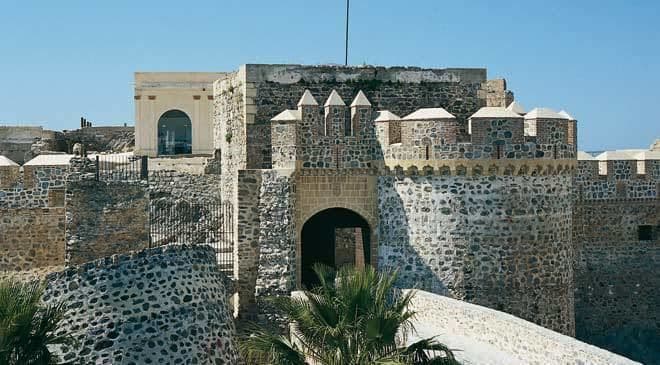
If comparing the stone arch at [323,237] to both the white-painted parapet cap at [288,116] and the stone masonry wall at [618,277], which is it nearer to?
the white-painted parapet cap at [288,116]

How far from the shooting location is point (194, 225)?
20609 millimetres

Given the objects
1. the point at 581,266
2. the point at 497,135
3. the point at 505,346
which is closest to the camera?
the point at 505,346

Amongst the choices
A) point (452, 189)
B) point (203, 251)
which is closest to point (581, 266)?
point (452, 189)

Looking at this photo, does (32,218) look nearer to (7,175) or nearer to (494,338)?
(7,175)

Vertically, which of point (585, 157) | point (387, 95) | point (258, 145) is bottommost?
point (585, 157)

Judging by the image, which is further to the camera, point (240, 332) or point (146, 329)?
point (240, 332)

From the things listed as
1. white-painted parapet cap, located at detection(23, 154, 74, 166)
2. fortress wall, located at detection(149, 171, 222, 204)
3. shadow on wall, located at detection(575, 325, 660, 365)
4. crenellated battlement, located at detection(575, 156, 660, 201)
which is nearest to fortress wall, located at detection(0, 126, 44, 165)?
fortress wall, located at detection(149, 171, 222, 204)

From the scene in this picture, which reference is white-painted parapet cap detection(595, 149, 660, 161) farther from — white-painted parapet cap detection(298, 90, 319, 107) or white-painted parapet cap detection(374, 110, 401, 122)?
white-painted parapet cap detection(298, 90, 319, 107)

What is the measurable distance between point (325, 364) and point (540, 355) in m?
3.36

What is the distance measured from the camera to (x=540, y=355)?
12.0 meters

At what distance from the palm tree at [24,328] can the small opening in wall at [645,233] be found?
54.5ft

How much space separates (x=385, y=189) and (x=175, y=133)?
1273 cm

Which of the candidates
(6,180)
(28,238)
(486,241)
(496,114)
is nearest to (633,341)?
(486,241)

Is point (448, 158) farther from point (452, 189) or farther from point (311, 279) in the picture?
point (311, 279)
